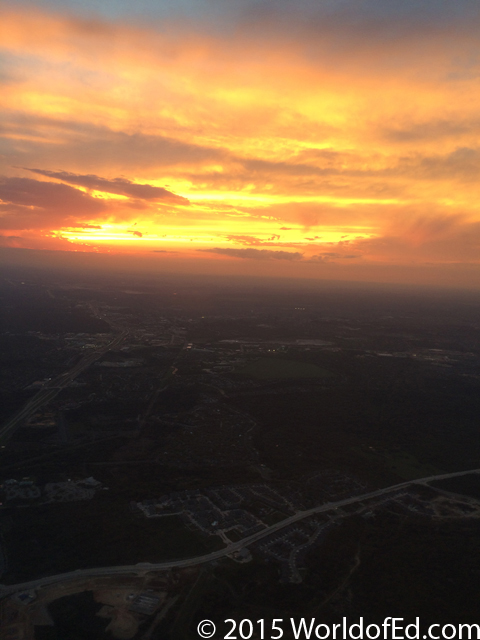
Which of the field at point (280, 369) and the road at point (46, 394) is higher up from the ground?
the field at point (280, 369)

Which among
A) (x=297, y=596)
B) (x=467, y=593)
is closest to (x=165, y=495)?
(x=297, y=596)

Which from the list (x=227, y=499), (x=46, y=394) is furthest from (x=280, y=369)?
(x=227, y=499)

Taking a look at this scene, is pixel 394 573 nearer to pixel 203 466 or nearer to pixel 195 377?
pixel 203 466

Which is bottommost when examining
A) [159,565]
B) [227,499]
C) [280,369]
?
[159,565]

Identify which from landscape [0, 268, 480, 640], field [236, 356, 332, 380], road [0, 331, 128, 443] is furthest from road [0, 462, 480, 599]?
field [236, 356, 332, 380]

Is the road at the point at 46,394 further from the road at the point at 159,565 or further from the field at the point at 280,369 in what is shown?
the field at the point at 280,369

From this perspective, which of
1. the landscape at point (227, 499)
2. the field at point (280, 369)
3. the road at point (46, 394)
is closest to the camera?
the landscape at point (227, 499)

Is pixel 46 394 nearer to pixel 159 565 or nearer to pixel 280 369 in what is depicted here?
pixel 280 369

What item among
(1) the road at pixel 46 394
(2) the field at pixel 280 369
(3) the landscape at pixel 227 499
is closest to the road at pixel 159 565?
(3) the landscape at pixel 227 499

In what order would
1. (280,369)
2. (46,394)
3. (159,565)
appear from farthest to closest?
(280,369), (46,394), (159,565)
